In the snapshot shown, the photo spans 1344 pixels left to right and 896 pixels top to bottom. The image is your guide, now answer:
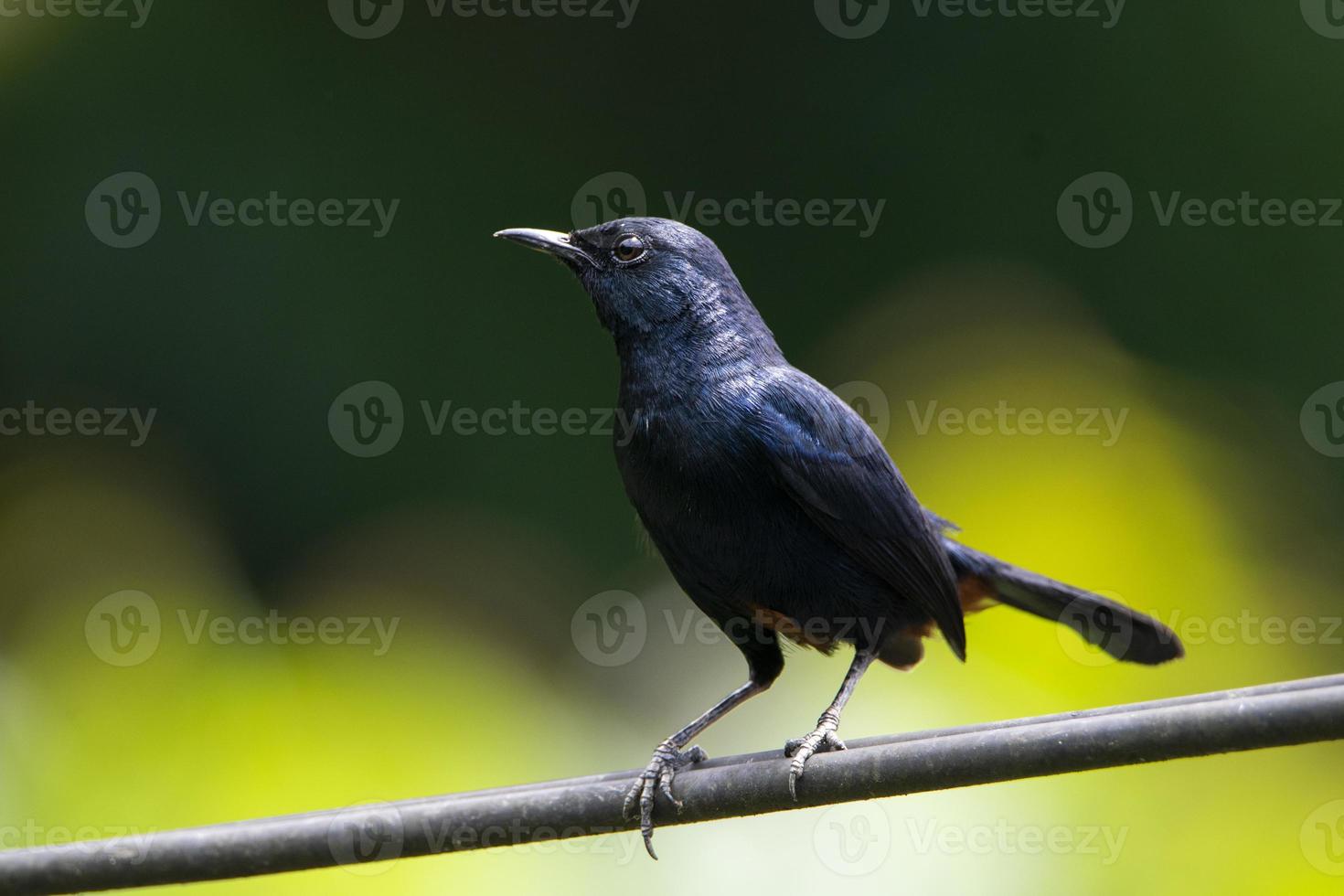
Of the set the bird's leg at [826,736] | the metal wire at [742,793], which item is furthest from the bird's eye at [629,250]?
the metal wire at [742,793]

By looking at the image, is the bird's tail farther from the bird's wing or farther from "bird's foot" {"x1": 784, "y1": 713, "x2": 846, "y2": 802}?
"bird's foot" {"x1": 784, "y1": 713, "x2": 846, "y2": 802}

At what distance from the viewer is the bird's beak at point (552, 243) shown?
405 cm

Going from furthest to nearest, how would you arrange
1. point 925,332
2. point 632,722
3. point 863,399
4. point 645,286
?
point 925,332, point 863,399, point 632,722, point 645,286

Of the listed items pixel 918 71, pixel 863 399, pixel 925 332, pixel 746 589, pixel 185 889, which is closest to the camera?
pixel 746 589

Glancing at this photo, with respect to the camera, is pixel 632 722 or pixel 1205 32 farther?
pixel 1205 32

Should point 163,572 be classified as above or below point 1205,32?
below

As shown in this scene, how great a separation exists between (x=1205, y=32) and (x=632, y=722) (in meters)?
4.29

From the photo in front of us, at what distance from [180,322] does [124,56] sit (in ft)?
4.18

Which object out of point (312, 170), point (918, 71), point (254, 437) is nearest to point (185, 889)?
point (254, 437)

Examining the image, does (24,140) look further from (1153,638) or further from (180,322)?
(1153,638)

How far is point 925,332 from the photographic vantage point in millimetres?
6594

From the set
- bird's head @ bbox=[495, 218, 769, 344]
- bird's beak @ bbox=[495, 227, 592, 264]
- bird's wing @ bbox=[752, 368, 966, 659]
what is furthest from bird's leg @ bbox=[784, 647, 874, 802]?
bird's beak @ bbox=[495, 227, 592, 264]

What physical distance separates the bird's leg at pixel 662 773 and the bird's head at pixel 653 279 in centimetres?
101

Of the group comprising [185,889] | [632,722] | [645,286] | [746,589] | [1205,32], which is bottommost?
[185,889]
